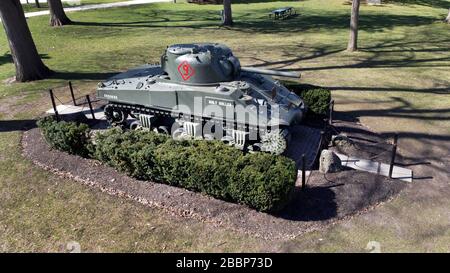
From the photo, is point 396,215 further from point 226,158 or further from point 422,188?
point 226,158

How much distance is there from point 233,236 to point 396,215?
400 centimetres

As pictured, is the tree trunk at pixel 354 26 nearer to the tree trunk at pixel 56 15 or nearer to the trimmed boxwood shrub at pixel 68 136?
the trimmed boxwood shrub at pixel 68 136

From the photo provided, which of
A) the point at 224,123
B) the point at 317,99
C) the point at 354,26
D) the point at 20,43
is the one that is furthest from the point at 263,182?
the point at 354,26

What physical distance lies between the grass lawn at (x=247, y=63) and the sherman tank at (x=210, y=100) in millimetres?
3167

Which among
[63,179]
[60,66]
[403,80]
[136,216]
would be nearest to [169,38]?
[60,66]

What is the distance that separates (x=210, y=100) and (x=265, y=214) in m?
3.77

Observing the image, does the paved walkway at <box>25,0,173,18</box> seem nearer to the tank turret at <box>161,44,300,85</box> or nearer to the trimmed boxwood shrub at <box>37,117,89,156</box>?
the trimmed boxwood shrub at <box>37,117,89,156</box>

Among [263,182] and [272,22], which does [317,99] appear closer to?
[263,182]

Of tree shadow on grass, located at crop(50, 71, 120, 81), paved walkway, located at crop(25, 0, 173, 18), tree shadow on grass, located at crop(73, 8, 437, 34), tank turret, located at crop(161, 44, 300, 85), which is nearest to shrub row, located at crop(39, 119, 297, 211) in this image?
tank turret, located at crop(161, 44, 300, 85)

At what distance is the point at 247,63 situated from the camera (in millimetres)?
20703

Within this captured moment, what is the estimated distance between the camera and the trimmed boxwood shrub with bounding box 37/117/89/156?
1123 cm

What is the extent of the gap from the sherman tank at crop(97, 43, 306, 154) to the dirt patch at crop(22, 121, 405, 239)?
1774 millimetres

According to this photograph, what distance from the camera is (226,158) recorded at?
9.16m

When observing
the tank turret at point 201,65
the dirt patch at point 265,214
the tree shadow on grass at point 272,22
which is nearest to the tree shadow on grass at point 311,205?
the dirt patch at point 265,214
